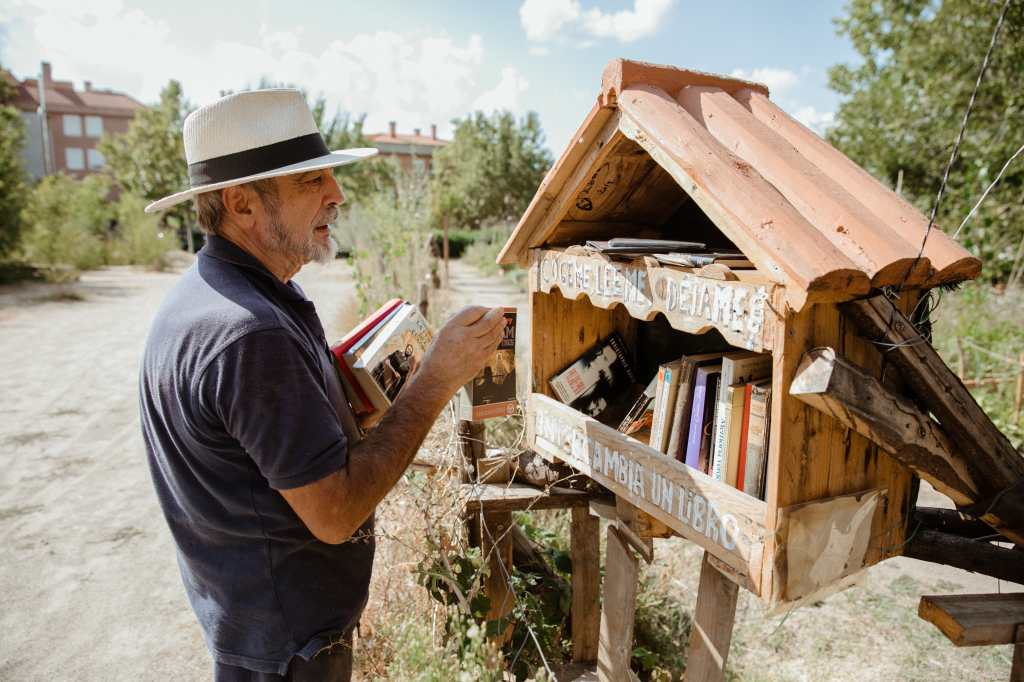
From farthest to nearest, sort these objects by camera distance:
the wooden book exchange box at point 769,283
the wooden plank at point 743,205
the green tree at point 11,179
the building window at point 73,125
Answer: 1. the building window at point 73,125
2. the green tree at point 11,179
3. the wooden book exchange box at point 769,283
4. the wooden plank at point 743,205

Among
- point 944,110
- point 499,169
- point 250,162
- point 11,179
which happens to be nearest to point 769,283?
point 250,162

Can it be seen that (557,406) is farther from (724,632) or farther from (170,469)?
(170,469)

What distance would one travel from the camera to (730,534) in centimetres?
166

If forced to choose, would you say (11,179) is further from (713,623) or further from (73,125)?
(73,125)

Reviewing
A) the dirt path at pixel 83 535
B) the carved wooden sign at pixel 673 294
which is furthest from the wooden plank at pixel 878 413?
the dirt path at pixel 83 535

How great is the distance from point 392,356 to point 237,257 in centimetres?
48

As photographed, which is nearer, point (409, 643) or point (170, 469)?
point (170, 469)

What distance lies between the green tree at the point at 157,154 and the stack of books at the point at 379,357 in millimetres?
29672

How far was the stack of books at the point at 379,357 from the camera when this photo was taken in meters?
1.75

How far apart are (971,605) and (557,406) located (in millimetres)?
1391

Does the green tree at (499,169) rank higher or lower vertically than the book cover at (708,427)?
higher

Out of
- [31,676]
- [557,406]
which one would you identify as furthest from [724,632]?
[31,676]

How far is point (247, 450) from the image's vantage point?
133 centimetres

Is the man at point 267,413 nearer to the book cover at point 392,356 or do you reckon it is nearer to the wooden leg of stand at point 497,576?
the book cover at point 392,356
